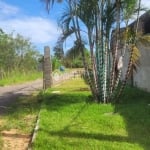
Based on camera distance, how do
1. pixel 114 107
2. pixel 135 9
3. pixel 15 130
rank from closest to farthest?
1. pixel 15 130
2. pixel 114 107
3. pixel 135 9

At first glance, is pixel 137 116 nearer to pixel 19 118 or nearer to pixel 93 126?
pixel 93 126

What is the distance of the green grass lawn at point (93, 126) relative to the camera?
9.23 meters

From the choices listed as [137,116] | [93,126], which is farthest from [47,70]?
[93,126]

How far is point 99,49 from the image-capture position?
15945mm

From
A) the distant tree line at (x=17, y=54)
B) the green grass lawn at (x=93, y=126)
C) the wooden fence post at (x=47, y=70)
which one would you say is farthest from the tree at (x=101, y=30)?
the distant tree line at (x=17, y=54)

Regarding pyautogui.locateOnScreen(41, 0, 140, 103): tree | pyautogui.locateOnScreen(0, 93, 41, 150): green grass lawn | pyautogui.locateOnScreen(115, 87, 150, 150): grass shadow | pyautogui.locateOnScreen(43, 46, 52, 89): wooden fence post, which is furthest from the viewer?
pyautogui.locateOnScreen(43, 46, 52, 89): wooden fence post

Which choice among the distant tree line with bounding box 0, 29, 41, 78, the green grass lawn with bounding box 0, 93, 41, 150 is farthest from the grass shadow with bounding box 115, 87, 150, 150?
the distant tree line with bounding box 0, 29, 41, 78

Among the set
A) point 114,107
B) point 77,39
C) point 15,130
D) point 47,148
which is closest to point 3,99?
point 77,39

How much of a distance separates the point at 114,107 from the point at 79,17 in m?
3.64

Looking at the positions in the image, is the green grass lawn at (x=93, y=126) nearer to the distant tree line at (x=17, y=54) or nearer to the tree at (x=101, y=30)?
the tree at (x=101, y=30)

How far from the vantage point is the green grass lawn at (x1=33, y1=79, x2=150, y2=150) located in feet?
30.3

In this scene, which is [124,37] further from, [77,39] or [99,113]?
[99,113]

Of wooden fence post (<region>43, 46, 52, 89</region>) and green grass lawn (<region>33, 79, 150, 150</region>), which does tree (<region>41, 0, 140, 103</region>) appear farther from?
wooden fence post (<region>43, 46, 52, 89</region>)

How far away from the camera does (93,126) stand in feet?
36.6
